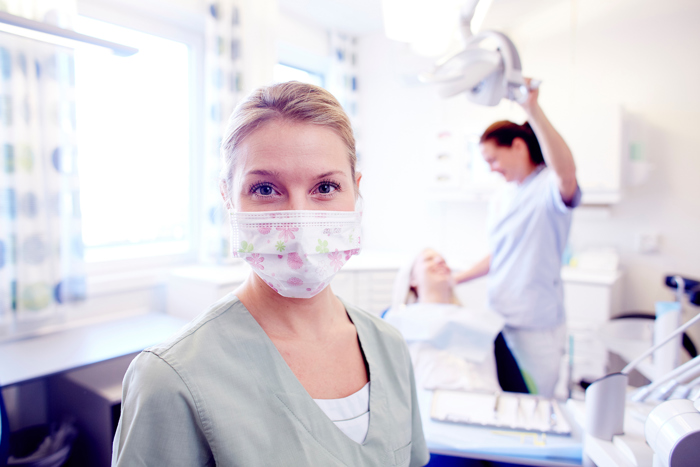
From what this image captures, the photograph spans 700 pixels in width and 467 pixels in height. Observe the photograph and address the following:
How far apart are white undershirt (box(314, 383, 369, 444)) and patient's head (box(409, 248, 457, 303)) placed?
129 centimetres

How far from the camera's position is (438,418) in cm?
118

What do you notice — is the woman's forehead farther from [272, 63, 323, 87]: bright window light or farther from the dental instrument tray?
[272, 63, 323, 87]: bright window light

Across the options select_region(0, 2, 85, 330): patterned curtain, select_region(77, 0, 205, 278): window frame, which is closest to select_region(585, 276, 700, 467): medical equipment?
select_region(0, 2, 85, 330): patterned curtain

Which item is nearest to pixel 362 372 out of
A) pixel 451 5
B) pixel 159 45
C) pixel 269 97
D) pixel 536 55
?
Result: pixel 269 97

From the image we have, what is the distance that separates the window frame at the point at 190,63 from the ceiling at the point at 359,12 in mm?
761

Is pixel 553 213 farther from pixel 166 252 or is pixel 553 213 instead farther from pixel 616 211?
pixel 166 252

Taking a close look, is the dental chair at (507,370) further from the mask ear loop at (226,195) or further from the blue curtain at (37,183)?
A: the blue curtain at (37,183)

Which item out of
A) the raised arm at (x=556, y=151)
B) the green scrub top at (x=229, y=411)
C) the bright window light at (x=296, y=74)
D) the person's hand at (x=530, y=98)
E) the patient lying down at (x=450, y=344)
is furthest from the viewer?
the bright window light at (x=296, y=74)

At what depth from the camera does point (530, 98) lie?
4.39 ft

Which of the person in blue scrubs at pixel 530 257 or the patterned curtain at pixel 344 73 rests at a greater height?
the patterned curtain at pixel 344 73

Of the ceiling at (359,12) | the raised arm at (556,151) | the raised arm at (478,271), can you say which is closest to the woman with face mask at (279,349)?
the raised arm at (556,151)

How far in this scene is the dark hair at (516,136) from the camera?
1.80 metres

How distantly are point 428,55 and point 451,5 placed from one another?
0.79 ft

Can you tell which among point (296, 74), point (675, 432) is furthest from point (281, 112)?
point (296, 74)
